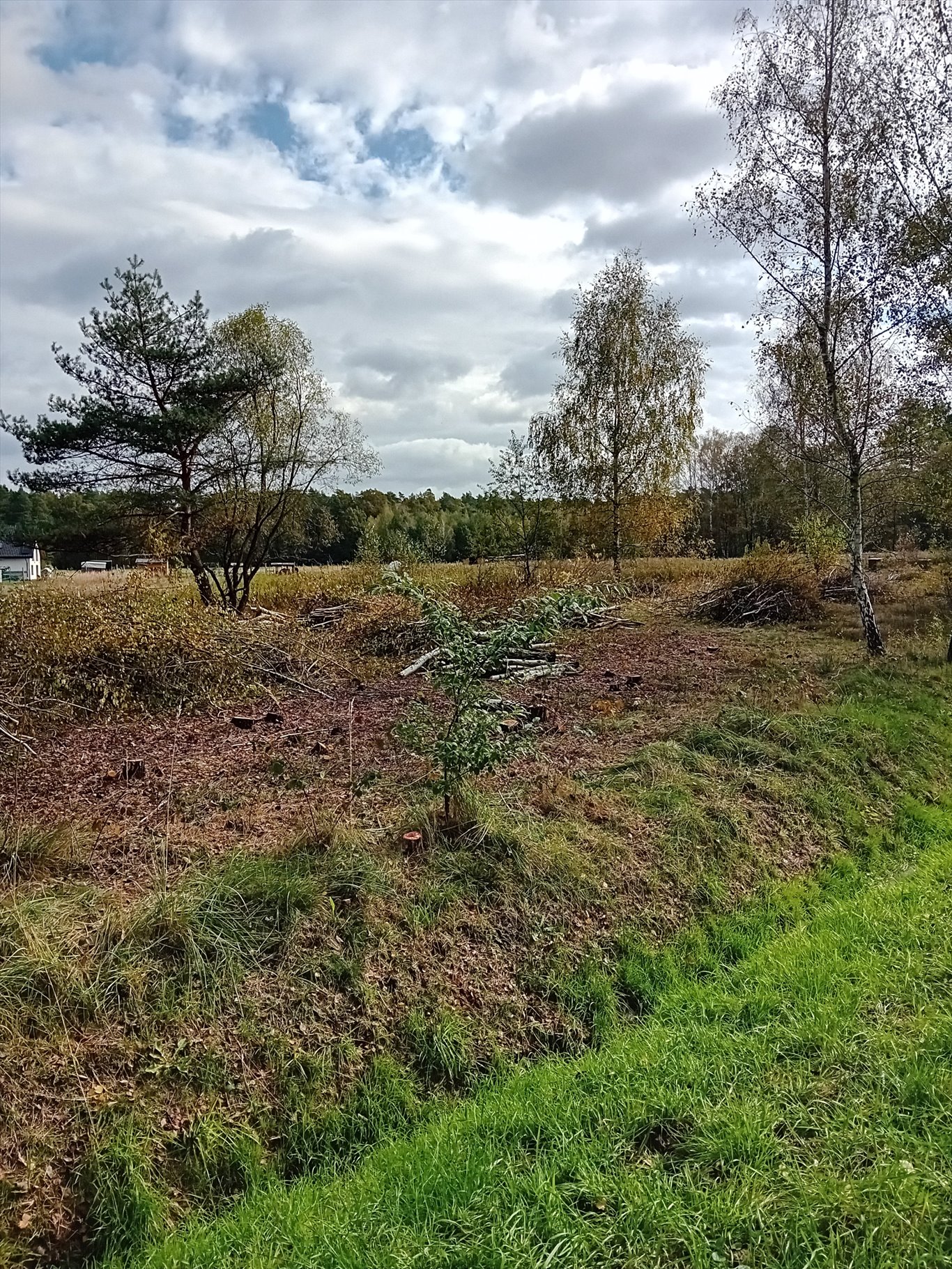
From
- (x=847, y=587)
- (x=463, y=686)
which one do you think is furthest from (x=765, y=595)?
(x=463, y=686)

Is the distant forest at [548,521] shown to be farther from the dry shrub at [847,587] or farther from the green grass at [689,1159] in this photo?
the green grass at [689,1159]

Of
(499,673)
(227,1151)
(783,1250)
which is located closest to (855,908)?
(783,1250)

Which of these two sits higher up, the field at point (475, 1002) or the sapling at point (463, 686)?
the sapling at point (463, 686)

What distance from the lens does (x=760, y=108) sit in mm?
10844

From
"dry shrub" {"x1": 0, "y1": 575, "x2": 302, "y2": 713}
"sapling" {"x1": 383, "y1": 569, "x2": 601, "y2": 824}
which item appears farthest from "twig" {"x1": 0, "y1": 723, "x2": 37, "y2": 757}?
"sapling" {"x1": 383, "y1": 569, "x2": 601, "y2": 824}

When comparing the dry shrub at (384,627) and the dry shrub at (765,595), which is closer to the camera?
the dry shrub at (384,627)

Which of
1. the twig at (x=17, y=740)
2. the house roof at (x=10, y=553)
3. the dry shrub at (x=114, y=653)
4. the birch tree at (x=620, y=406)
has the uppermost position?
the birch tree at (x=620, y=406)

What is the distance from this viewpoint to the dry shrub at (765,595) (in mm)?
14383

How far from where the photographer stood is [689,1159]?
245cm

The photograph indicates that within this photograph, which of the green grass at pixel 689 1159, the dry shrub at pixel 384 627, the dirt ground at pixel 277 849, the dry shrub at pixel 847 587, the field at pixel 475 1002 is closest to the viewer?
the green grass at pixel 689 1159

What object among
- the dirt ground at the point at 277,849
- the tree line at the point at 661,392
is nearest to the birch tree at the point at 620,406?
the tree line at the point at 661,392

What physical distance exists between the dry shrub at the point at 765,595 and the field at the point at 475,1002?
839cm

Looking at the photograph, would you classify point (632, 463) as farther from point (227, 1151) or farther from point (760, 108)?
point (227, 1151)

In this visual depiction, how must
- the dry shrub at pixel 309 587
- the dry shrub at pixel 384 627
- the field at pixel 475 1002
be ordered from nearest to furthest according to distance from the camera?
the field at pixel 475 1002
the dry shrub at pixel 384 627
the dry shrub at pixel 309 587
